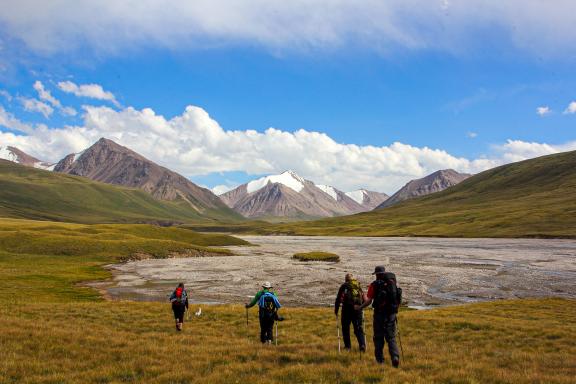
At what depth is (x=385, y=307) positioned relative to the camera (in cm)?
1736

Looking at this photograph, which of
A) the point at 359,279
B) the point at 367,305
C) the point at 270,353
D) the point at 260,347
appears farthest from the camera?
the point at 359,279

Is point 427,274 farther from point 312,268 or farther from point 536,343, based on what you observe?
point 536,343

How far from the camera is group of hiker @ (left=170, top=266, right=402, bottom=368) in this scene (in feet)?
57.0

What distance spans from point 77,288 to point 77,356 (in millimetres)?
48025

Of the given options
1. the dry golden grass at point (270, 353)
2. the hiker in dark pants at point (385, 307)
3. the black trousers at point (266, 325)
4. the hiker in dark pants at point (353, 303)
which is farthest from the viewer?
the black trousers at point (266, 325)

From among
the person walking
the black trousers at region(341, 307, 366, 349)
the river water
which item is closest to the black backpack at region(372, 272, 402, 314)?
the black trousers at region(341, 307, 366, 349)

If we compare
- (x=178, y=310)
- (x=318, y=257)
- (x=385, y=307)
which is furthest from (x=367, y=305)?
(x=318, y=257)

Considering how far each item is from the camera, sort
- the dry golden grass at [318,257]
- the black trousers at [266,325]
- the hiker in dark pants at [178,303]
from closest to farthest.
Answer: the black trousers at [266,325] < the hiker in dark pants at [178,303] < the dry golden grass at [318,257]

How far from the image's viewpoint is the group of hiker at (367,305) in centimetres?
1736

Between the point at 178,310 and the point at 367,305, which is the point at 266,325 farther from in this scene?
the point at 178,310

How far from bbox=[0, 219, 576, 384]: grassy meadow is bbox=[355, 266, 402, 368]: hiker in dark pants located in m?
0.74

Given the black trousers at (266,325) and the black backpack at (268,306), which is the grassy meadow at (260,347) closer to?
the black trousers at (266,325)

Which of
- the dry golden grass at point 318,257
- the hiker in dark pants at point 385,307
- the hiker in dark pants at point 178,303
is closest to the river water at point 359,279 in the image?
the dry golden grass at point 318,257

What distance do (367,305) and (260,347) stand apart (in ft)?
20.7
